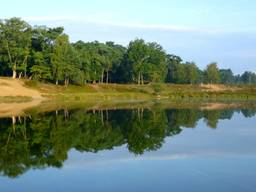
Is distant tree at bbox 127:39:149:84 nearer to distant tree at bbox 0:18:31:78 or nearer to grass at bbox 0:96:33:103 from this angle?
distant tree at bbox 0:18:31:78

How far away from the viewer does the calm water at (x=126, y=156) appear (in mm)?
17969

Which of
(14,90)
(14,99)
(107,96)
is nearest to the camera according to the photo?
(14,99)

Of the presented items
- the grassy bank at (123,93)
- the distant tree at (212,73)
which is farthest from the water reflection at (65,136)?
the distant tree at (212,73)

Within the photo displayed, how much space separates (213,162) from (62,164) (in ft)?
23.2

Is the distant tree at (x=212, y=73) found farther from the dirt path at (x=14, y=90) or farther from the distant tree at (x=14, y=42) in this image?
the dirt path at (x=14, y=90)

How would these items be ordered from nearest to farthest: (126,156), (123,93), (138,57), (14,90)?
(126,156) → (14,90) → (123,93) → (138,57)

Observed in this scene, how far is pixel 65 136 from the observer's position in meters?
32.9

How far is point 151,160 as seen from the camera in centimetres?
2339

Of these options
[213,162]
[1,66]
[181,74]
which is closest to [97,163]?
[213,162]

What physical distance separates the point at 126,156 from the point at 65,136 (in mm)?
9277

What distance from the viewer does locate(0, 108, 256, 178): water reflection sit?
23.7 meters

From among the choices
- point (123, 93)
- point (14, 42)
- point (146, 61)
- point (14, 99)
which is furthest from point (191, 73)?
point (14, 99)

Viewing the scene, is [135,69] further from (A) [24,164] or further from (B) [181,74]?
(A) [24,164]

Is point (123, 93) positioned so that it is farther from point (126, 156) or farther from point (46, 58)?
point (126, 156)
